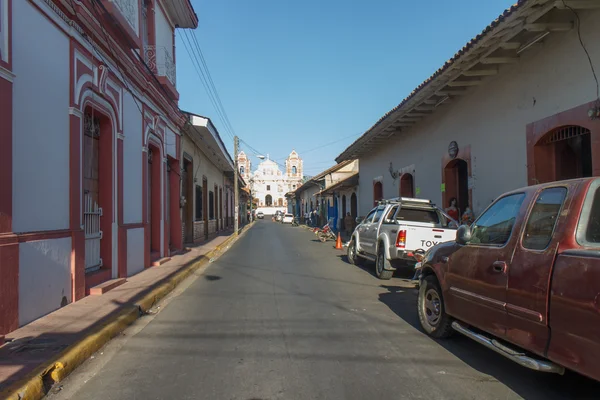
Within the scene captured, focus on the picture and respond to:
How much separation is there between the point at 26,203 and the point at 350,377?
15.5 feet

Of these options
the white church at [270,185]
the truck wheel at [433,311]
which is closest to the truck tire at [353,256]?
the truck wheel at [433,311]

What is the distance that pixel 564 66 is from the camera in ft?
27.3

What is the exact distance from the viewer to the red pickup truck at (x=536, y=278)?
3.23 meters

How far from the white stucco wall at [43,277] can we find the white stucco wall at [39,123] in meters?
0.29

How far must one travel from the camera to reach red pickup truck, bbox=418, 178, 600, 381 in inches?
127

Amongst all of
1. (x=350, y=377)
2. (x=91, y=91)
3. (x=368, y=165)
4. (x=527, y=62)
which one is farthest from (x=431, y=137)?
(x=350, y=377)

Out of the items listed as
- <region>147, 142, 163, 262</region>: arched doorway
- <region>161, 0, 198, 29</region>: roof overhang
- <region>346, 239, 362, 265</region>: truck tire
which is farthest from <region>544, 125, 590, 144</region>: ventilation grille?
<region>161, 0, 198, 29</region>: roof overhang

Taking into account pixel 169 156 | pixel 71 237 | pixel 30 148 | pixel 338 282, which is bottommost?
pixel 338 282

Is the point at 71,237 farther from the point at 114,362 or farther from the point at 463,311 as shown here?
the point at 463,311

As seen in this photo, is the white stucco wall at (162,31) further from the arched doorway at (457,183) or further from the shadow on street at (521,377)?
the shadow on street at (521,377)

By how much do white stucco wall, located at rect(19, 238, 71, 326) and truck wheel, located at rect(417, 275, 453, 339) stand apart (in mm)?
5159

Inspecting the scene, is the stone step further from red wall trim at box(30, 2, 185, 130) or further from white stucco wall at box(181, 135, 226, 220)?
white stucco wall at box(181, 135, 226, 220)

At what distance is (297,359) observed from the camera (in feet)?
16.0

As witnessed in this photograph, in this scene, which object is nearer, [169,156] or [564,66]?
[564,66]
